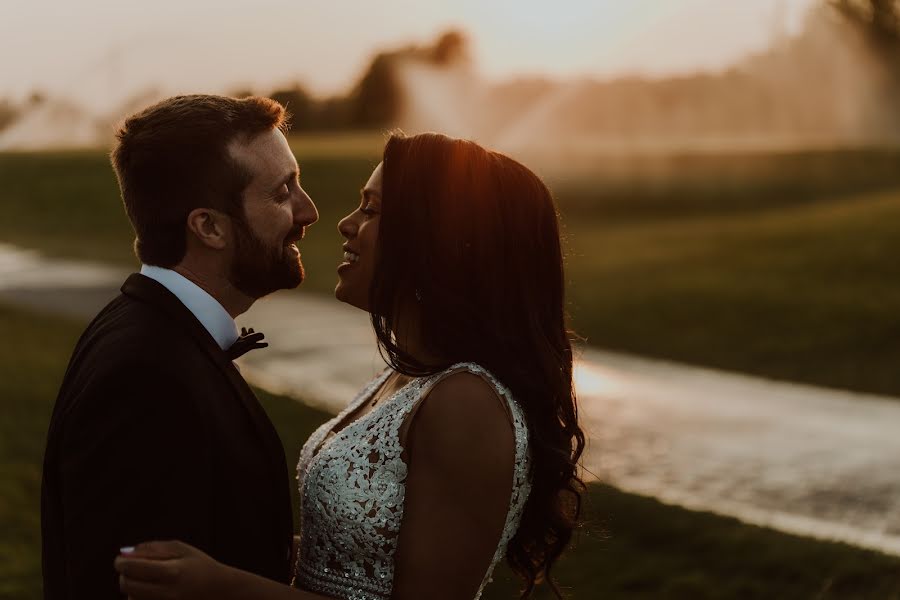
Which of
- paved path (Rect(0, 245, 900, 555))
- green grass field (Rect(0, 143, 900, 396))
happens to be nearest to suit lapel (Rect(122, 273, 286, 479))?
green grass field (Rect(0, 143, 900, 396))

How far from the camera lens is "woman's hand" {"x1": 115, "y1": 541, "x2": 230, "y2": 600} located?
2.51 meters

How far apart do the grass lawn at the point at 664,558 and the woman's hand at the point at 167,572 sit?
3.42 m

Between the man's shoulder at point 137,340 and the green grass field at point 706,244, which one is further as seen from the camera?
the green grass field at point 706,244

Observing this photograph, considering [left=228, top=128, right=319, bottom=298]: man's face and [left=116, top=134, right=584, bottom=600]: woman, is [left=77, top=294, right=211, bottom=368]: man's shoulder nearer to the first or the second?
[left=228, top=128, right=319, bottom=298]: man's face

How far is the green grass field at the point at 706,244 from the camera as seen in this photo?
14719mm

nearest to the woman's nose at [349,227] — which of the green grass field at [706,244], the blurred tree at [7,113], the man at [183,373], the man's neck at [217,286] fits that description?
the man at [183,373]

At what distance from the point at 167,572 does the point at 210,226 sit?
3.11 feet

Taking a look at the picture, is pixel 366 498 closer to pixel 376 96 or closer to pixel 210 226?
pixel 210 226

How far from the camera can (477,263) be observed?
300cm

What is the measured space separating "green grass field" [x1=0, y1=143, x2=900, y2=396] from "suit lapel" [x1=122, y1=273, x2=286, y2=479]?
1.01 metres

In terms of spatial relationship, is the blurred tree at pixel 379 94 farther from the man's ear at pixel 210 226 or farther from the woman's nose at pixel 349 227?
the man's ear at pixel 210 226

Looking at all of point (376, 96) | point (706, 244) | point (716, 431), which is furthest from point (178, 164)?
point (376, 96)

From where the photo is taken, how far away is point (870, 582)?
6266 millimetres

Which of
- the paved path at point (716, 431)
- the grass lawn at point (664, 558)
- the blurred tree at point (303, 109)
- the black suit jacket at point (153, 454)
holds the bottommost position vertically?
the blurred tree at point (303, 109)
